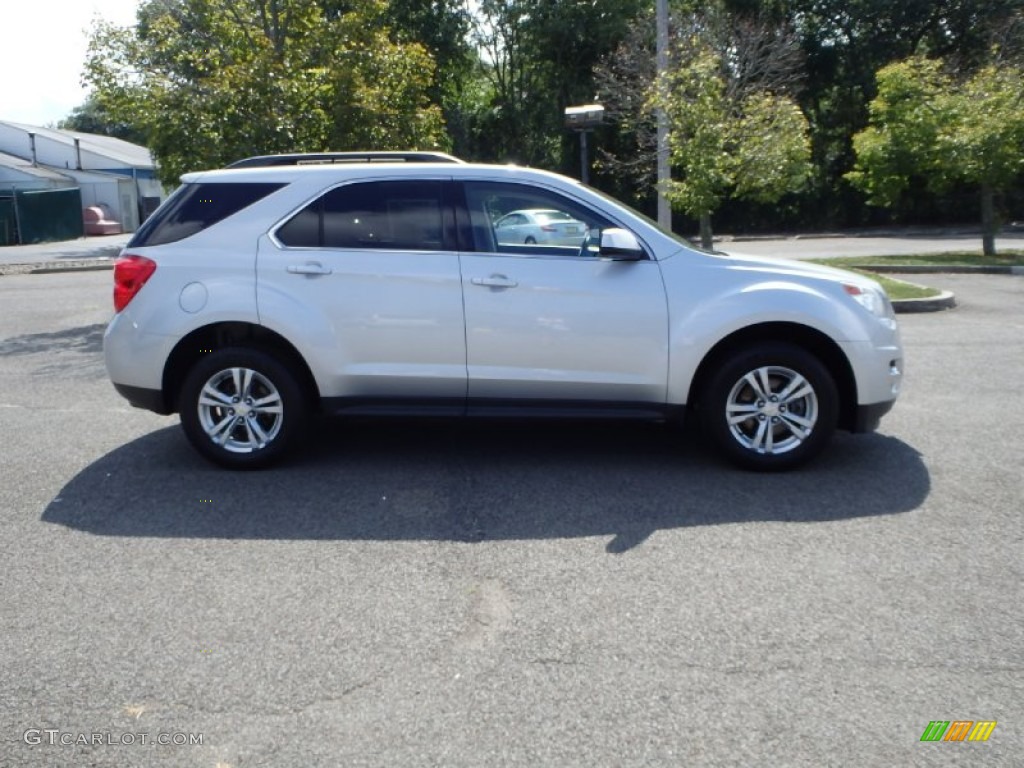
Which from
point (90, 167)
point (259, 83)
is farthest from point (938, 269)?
point (90, 167)

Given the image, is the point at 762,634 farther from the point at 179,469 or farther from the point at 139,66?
the point at 139,66

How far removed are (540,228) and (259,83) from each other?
8.61 meters

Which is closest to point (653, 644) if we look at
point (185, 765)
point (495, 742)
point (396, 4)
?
point (495, 742)

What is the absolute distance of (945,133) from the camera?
872 inches

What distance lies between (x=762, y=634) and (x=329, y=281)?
352 centimetres

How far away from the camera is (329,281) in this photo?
6.61m

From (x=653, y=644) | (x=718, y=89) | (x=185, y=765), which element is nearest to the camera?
(x=185, y=765)

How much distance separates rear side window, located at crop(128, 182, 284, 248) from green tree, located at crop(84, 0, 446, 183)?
24.8ft

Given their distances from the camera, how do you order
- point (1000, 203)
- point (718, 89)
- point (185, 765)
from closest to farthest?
point (185, 765) → point (718, 89) → point (1000, 203)

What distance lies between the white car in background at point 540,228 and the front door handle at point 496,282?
31 cm

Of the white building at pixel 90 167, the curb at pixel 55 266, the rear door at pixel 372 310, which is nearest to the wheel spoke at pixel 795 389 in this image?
the rear door at pixel 372 310

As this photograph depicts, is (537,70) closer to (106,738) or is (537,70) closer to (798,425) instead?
(798,425)

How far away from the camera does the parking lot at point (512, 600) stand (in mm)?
3645

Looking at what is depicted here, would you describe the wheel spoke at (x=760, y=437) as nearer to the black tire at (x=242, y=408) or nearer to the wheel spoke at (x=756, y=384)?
the wheel spoke at (x=756, y=384)
